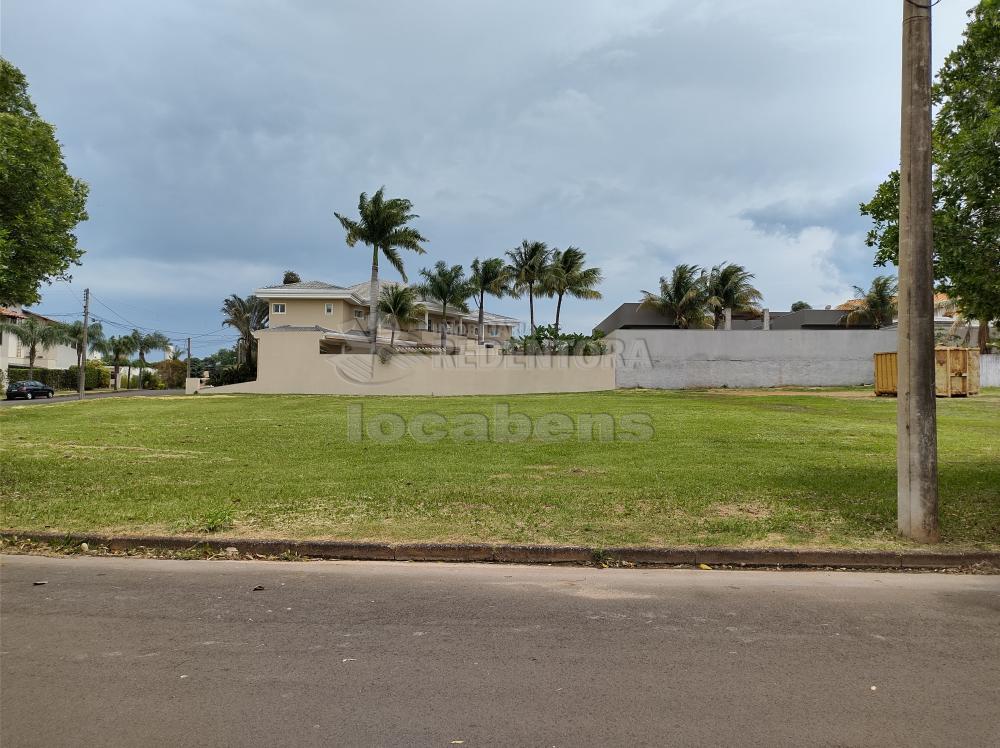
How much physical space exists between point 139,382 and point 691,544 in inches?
3047

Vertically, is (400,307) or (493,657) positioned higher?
(400,307)

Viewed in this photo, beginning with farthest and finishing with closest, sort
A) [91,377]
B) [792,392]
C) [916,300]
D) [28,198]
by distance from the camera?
[91,377] → [792,392] → [28,198] → [916,300]

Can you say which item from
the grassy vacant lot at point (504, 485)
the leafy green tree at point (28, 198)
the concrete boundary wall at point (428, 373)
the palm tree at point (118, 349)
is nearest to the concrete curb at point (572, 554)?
the grassy vacant lot at point (504, 485)

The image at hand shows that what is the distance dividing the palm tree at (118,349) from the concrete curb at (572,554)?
7513 centimetres

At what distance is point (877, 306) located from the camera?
5175 centimetres

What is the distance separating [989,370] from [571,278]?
25.6 meters

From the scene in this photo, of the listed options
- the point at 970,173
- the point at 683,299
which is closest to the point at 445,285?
the point at 683,299

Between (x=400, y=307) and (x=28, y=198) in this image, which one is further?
(x=400, y=307)

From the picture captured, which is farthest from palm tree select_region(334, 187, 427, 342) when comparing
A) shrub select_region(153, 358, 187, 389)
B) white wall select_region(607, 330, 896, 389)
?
shrub select_region(153, 358, 187, 389)

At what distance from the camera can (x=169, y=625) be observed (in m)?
4.45

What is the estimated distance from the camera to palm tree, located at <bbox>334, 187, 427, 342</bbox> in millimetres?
40062

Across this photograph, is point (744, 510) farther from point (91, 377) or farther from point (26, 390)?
point (91, 377)

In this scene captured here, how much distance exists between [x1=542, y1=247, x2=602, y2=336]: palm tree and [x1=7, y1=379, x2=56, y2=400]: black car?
38.6 metres

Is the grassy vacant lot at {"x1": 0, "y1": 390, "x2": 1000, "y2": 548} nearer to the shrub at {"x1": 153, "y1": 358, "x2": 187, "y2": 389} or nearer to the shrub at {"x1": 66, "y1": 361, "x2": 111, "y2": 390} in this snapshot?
the shrub at {"x1": 66, "y1": 361, "x2": 111, "y2": 390}
